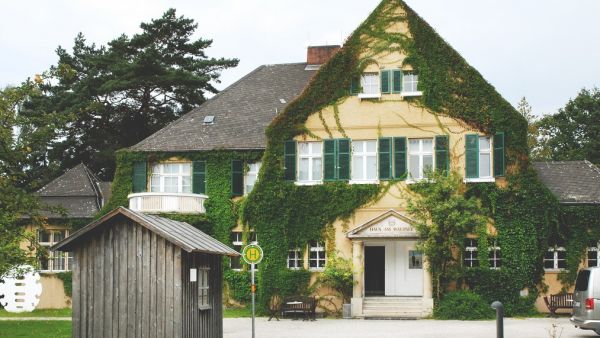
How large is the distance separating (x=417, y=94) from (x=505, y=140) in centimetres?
376

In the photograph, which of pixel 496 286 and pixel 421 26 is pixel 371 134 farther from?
pixel 496 286

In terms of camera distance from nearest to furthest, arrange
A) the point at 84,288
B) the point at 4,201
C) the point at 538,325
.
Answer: the point at 84,288, the point at 4,201, the point at 538,325

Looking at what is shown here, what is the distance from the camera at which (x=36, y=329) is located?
27.2 meters

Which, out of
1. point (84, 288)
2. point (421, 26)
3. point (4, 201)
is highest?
point (421, 26)

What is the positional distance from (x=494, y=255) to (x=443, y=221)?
339 centimetres

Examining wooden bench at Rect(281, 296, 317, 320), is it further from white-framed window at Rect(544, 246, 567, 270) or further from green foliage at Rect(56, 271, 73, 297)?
green foliage at Rect(56, 271, 73, 297)

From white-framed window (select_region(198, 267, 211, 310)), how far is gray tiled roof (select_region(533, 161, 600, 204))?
62.4 feet

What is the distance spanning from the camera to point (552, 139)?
65375mm

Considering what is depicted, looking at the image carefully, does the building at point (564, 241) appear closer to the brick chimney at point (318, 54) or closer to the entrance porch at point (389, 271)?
the entrance porch at point (389, 271)

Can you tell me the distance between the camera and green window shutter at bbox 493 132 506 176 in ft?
116

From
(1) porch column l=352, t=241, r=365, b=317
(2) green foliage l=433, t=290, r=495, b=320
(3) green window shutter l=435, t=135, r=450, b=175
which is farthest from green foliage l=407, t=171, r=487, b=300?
(1) porch column l=352, t=241, r=365, b=317

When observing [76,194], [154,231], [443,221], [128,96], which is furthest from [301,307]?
[128,96]

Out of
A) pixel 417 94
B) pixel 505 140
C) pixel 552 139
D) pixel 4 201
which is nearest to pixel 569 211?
pixel 505 140

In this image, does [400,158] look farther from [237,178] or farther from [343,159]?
[237,178]
